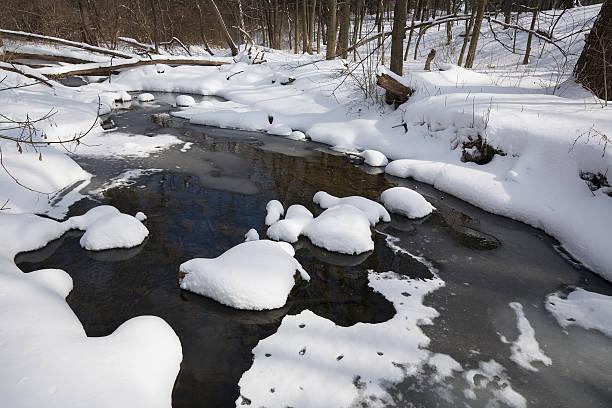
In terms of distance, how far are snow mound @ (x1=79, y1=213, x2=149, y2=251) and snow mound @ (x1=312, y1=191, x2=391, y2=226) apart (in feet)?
8.05

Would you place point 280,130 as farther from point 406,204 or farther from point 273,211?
point 406,204

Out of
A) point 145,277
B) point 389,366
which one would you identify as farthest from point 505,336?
point 145,277

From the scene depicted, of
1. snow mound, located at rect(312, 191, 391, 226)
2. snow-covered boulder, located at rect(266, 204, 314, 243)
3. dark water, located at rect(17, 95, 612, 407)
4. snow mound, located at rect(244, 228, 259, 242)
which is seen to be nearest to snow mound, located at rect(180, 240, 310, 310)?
dark water, located at rect(17, 95, 612, 407)

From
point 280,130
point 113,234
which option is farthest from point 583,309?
point 280,130

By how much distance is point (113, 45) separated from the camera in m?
17.1

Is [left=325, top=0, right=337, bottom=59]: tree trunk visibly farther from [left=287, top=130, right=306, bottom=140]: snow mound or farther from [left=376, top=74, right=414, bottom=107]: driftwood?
[left=287, top=130, right=306, bottom=140]: snow mound

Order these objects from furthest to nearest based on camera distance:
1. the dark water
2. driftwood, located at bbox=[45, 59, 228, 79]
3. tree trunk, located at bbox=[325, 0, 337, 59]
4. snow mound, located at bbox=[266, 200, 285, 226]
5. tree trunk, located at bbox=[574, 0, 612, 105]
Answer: tree trunk, located at bbox=[325, 0, 337, 59]
driftwood, located at bbox=[45, 59, 228, 79]
tree trunk, located at bbox=[574, 0, 612, 105]
snow mound, located at bbox=[266, 200, 285, 226]
the dark water

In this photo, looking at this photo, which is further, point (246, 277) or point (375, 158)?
point (375, 158)

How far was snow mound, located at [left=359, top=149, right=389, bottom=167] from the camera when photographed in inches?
278

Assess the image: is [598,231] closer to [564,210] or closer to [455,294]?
[564,210]

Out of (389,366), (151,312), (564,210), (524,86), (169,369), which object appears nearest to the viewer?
(169,369)

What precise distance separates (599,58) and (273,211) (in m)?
6.21

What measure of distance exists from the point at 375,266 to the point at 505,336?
1.41 meters

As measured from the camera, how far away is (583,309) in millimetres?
3406
